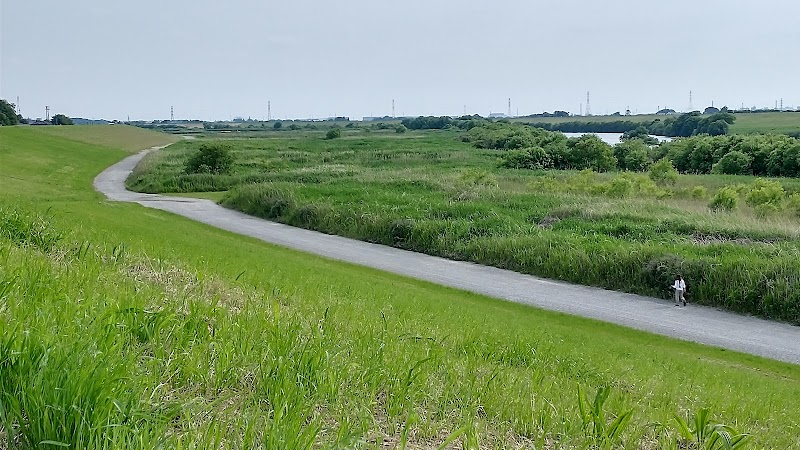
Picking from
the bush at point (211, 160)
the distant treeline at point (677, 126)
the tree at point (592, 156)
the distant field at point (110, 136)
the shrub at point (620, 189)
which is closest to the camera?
the shrub at point (620, 189)

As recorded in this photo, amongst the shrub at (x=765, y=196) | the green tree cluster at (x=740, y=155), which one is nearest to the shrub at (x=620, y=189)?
the shrub at (x=765, y=196)

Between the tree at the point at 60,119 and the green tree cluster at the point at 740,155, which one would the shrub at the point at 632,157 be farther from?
the tree at the point at 60,119

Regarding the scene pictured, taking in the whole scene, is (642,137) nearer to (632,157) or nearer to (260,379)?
(632,157)

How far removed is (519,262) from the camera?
24.2 m

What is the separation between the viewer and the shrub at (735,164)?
54.5 m

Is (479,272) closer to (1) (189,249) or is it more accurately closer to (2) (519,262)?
(2) (519,262)

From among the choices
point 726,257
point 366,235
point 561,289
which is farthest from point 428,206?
point 726,257

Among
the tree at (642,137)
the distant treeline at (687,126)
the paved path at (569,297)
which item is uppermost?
the distant treeline at (687,126)

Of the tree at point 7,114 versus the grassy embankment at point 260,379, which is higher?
the tree at point 7,114

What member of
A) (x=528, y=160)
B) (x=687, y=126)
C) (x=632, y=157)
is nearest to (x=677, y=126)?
(x=687, y=126)

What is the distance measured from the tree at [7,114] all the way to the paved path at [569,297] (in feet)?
354

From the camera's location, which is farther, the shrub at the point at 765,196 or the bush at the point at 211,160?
the bush at the point at 211,160

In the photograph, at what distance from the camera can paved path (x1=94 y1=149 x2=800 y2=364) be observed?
16609 millimetres

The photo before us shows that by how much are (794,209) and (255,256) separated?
24312 millimetres
